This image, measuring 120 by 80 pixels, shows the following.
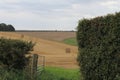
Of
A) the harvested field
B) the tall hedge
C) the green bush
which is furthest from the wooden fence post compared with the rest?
the harvested field

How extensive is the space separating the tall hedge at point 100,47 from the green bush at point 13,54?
512cm

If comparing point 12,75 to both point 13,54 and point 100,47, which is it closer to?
point 13,54

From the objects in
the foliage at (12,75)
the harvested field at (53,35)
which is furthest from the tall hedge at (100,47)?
the harvested field at (53,35)

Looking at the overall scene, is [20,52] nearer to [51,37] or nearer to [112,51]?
[112,51]

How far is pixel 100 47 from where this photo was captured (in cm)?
1434

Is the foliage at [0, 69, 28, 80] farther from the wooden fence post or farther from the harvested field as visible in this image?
the harvested field

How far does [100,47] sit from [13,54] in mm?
6575

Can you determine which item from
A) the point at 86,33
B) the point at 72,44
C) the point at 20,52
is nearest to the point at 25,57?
the point at 20,52

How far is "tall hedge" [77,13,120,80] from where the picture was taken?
541 inches

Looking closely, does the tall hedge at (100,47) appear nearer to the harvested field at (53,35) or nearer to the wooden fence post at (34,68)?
the wooden fence post at (34,68)

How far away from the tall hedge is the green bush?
16.8 ft

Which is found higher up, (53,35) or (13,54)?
(13,54)

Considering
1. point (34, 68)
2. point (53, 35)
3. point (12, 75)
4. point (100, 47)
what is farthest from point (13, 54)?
point (53, 35)

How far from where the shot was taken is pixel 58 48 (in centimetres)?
5412
